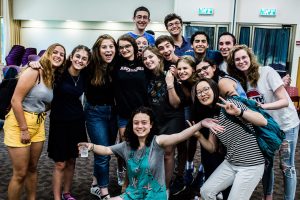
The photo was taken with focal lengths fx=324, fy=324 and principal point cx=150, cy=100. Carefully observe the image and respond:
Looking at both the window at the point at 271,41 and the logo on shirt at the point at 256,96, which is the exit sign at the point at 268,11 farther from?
the logo on shirt at the point at 256,96

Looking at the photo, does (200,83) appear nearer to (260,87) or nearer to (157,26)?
(260,87)

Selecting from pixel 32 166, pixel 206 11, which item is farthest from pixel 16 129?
pixel 206 11

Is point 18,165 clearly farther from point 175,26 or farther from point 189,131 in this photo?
point 175,26

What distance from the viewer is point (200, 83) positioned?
2385 mm

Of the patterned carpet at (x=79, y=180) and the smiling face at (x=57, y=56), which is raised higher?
the smiling face at (x=57, y=56)

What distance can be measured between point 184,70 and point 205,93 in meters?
0.54

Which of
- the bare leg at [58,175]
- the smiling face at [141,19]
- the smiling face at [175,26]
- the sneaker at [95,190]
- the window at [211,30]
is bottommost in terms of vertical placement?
the sneaker at [95,190]

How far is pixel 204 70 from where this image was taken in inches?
111

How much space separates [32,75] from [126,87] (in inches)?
32.6

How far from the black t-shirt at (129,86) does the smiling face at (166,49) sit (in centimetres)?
26

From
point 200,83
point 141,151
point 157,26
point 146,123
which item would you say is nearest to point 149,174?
point 141,151

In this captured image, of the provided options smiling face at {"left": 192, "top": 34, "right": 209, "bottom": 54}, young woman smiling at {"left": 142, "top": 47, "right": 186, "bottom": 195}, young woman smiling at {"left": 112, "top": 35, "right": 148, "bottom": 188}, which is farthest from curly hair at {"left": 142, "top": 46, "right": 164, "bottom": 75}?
smiling face at {"left": 192, "top": 34, "right": 209, "bottom": 54}

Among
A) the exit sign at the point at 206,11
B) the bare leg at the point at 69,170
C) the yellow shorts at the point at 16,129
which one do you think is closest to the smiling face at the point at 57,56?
the yellow shorts at the point at 16,129

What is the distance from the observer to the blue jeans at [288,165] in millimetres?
2652
